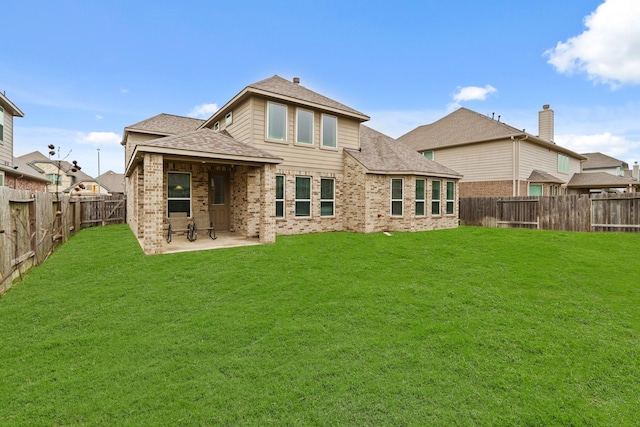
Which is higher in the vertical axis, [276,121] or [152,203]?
[276,121]

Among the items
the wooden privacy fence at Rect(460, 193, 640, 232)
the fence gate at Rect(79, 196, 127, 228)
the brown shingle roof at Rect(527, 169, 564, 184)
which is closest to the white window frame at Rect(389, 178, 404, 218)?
the wooden privacy fence at Rect(460, 193, 640, 232)

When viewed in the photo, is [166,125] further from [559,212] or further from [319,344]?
[559,212]

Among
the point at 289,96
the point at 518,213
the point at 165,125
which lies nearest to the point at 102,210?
the point at 165,125

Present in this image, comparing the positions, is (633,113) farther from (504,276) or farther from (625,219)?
(504,276)

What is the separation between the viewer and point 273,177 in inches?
437

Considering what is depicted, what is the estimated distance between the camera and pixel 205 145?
32.7ft

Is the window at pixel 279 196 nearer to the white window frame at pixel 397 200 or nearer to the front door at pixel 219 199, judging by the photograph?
the front door at pixel 219 199

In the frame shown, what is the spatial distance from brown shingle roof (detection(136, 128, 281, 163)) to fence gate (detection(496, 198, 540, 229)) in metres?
13.8

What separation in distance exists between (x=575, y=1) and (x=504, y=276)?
14209 mm

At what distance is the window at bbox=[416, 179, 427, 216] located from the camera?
597 inches

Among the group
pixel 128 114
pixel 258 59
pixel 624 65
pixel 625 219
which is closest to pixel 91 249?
pixel 258 59

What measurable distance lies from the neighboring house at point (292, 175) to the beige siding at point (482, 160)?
654 centimetres

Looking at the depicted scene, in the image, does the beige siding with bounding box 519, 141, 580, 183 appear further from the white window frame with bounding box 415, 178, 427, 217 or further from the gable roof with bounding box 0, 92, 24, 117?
the gable roof with bounding box 0, 92, 24, 117

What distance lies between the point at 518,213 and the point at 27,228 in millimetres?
20312
